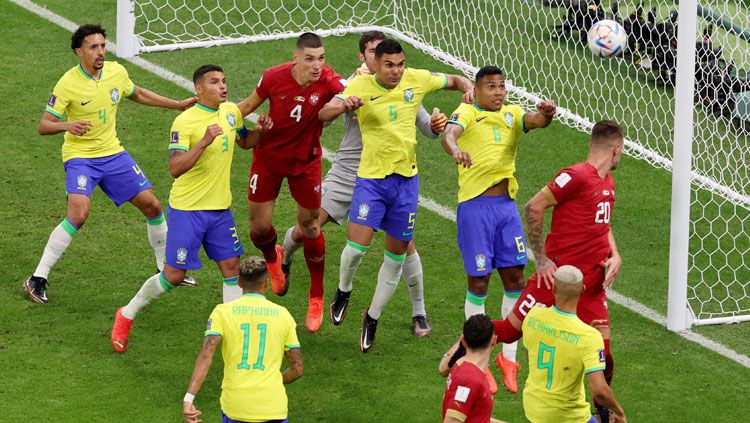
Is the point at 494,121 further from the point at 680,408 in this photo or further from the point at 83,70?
the point at 83,70

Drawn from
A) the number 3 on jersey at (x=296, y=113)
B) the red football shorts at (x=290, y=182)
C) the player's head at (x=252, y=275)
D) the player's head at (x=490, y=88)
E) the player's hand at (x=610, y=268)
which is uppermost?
the player's head at (x=490, y=88)

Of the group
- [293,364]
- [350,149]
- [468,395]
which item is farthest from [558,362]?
[350,149]

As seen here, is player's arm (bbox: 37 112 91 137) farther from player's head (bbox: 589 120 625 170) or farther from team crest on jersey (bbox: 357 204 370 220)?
player's head (bbox: 589 120 625 170)

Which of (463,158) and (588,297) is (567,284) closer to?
(588,297)

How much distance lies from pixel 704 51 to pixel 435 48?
4533 millimetres

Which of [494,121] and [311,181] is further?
[311,181]

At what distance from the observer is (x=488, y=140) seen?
10.9m

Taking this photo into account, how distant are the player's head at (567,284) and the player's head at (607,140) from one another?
1.24m

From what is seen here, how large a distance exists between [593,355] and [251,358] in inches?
81.1

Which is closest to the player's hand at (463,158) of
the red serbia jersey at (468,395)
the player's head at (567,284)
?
the player's head at (567,284)

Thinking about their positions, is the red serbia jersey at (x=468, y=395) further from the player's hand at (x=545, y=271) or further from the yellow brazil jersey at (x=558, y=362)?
the player's hand at (x=545, y=271)

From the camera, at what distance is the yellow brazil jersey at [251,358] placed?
28.4 ft

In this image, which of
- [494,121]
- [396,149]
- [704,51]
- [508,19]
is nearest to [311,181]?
[396,149]

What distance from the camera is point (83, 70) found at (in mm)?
11805
